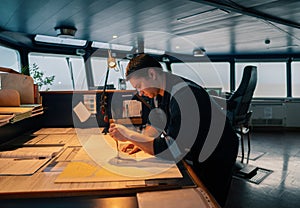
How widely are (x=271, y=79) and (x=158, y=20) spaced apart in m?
5.39

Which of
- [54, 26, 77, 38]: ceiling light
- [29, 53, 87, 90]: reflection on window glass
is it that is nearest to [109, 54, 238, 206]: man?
[54, 26, 77, 38]: ceiling light

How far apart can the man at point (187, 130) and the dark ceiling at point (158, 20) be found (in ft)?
5.30

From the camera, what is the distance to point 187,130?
1.22m

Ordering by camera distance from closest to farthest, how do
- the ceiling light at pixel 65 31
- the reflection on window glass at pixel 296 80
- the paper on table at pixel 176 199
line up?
the paper on table at pixel 176 199 < the ceiling light at pixel 65 31 < the reflection on window glass at pixel 296 80

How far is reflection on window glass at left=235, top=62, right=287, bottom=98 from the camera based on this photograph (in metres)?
7.40

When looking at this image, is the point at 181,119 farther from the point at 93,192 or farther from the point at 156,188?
the point at 93,192

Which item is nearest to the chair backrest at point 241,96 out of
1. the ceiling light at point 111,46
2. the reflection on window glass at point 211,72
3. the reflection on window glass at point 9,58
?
the ceiling light at point 111,46

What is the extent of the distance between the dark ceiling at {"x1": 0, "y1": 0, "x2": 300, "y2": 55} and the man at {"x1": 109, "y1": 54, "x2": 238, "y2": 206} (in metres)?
1.62

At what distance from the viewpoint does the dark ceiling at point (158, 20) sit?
277 cm

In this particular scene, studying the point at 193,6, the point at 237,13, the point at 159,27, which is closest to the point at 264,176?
the point at 237,13

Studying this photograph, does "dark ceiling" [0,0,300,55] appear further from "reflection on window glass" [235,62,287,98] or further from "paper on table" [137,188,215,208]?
"reflection on window glass" [235,62,287,98]

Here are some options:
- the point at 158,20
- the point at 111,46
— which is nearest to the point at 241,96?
the point at 158,20

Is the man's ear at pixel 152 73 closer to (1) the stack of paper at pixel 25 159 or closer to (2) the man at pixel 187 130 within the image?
(2) the man at pixel 187 130

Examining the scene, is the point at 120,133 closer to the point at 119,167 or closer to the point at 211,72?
the point at 119,167
